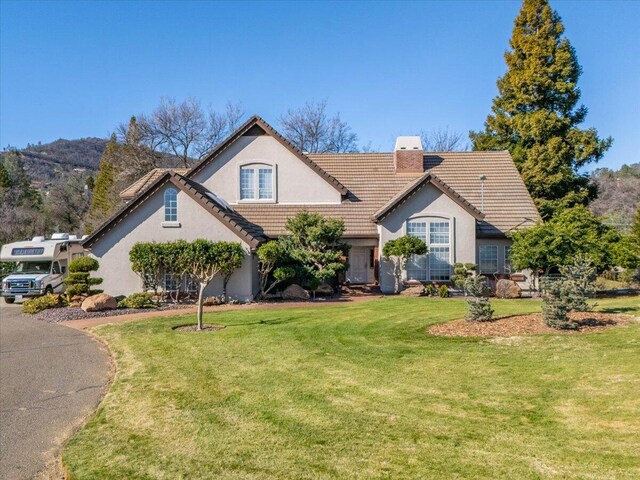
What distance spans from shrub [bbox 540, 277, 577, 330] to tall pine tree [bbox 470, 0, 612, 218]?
71.3 feet

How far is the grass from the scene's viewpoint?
18.0 ft

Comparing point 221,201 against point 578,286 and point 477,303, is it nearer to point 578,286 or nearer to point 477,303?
point 477,303

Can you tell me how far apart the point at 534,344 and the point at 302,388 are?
5.42 meters

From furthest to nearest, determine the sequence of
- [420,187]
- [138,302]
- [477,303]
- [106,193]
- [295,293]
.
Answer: [106,193]
[420,187]
[295,293]
[138,302]
[477,303]

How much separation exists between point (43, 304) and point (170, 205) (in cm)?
632

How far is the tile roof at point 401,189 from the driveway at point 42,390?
13.0 m

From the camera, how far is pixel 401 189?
28.1m

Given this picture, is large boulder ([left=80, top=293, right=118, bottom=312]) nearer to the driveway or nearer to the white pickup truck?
the driveway

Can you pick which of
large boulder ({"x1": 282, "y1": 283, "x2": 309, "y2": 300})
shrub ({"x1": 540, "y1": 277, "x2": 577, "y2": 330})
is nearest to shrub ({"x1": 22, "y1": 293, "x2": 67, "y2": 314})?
large boulder ({"x1": 282, "y1": 283, "x2": 309, "y2": 300})

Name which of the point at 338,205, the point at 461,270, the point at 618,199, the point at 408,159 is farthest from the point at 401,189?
the point at 618,199

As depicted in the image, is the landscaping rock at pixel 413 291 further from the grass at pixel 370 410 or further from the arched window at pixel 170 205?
the grass at pixel 370 410

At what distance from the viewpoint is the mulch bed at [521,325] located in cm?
1188

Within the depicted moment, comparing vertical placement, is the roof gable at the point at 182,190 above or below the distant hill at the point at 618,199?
below

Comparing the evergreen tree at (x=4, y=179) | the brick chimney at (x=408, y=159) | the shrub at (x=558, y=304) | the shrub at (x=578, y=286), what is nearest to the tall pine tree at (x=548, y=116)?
the brick chimney at (x=408, y=159)
